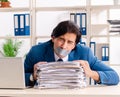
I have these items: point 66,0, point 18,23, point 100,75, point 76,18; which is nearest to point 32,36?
point 18,23

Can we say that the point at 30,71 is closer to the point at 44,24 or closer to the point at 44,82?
the point at 44,82

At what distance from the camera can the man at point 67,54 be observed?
5.17ft

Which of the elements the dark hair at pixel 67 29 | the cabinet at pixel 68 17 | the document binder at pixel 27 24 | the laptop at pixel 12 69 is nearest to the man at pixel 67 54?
the dark hair at pixel 67 29

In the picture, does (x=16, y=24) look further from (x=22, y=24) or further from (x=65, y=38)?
(x=65, y=38)

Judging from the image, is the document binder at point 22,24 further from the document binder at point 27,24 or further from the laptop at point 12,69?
the laptop at point 12,69

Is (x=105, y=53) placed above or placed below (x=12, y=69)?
below

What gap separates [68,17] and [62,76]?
316 centimetres

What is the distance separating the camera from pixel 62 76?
1.37 metres

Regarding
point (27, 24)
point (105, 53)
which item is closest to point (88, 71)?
point (105, 53)

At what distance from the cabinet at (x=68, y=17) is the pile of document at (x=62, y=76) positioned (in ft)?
8.01

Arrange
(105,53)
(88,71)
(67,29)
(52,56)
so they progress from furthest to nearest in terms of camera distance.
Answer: (105,53) → (52,56) → (67,29) → (88,71)

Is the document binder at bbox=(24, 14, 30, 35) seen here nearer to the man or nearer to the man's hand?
the man

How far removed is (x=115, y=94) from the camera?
1.21m

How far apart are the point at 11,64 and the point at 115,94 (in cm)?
52
